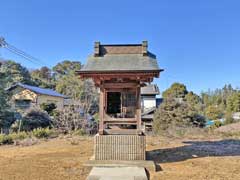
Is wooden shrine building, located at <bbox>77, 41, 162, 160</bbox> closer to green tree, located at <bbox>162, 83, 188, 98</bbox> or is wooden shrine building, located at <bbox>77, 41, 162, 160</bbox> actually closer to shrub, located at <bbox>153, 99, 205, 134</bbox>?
shrub, located at <bbox>153, 99, 205, 134</bbox>

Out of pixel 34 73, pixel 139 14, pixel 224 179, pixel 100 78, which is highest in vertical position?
pixel 34 73

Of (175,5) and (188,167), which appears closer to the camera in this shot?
(188,167)

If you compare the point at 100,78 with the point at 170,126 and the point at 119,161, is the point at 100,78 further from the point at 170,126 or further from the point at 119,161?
the point at 170,126

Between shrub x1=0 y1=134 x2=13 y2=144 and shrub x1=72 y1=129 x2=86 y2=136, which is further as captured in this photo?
shrub x1=72 y1=129 x2=86 y2=136

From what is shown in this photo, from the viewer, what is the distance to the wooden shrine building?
225 inches

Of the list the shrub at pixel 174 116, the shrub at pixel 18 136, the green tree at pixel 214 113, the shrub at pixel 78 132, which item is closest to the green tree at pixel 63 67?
the green tree at pixel 214 113

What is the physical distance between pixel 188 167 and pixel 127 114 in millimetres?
2311

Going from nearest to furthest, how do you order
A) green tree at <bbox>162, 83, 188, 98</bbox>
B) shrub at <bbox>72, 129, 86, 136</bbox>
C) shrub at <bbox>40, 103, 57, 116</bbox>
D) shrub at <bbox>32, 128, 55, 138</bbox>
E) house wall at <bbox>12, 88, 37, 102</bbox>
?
shrub at <bbox>32, 128, 55, 138</bbox>, shrub at <bbox>72, 129, 86, 136</bbox>, shrub at <bbox>40, 103, 57, 116</bbox>, house wall at <bbox>12, 88, 37, 102</bbox>, green tree at <bbox>162, 83, 188, 98</bbox>

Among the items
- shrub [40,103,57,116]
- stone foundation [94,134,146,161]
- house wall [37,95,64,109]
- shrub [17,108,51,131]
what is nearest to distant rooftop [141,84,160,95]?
house wall [37,95,64,109]

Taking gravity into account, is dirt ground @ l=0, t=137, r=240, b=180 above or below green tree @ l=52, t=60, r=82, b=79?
below

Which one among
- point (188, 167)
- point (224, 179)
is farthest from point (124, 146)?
point (224, 179)

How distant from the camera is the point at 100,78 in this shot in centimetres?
600

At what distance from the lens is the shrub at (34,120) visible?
14.8m

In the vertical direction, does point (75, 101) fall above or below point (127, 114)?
above
